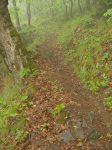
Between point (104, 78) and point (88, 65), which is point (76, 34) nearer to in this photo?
point (88, 65)

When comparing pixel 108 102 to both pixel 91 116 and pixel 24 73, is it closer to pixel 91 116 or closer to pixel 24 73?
pixel 91 116

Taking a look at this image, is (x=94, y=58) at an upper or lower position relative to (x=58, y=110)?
upper

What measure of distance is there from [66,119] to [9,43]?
523 cm

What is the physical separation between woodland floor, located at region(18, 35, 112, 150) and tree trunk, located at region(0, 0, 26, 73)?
1.41 metres

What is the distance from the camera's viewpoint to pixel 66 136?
9.35 meters

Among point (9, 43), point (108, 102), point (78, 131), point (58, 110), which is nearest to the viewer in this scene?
point (78, 131)

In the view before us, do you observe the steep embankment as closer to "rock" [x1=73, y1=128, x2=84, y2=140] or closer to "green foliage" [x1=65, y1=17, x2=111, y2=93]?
"green foliage" [x1=65, y1=17, x2=111, y2=93]

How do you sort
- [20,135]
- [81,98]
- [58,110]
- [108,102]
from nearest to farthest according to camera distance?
[20,135], [58,110], [108,102], [81,98]

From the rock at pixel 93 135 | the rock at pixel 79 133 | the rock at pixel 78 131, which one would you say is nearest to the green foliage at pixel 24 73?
the rock at pixel 78 131

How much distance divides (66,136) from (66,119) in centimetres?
75

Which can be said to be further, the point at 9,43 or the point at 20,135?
the point at 9,43

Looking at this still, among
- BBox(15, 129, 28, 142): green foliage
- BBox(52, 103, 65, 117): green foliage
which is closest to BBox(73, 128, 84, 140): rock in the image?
BBox(52, 103, 65, 117): green foliage

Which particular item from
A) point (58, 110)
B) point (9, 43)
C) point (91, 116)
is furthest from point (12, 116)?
point (9, 43)

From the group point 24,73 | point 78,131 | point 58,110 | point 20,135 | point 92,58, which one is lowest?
point 20,135
